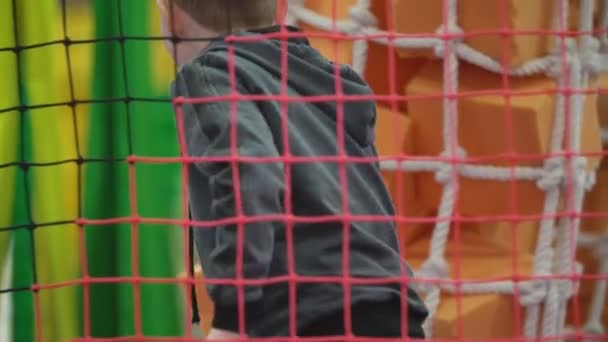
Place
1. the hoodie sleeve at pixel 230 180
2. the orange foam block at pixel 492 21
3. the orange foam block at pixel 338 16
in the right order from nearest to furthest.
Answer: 1. the hoodie sleeve at pixel 230 180
2. the orange foam block at pixel 492 21
3. the orange foam block at pixel 338 16

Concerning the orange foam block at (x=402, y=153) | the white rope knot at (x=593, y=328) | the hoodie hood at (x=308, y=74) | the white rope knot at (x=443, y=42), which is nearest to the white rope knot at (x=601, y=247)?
the white rope knot at (x=593, y=328)

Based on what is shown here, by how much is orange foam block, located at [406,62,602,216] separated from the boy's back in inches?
8.8

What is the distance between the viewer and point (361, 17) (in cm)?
109

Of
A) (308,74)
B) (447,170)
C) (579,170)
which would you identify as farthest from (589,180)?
(308,74)

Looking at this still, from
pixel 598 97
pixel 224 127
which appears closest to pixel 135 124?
pixel 224 127

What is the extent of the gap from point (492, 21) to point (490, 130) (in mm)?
121

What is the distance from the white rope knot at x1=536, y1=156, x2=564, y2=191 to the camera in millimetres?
1051

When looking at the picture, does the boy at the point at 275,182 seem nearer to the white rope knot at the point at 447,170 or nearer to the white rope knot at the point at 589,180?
the white rope knot at the point at 447,170

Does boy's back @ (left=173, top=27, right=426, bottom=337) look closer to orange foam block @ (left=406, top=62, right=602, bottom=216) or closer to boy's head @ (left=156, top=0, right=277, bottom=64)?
boy's head @ (left=156, top=0, right=277, bottom=64)

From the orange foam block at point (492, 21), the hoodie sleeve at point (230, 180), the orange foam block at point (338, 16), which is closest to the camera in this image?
the hoodie sleeve at point (230, 180)

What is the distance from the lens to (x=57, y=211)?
1045 millimetres

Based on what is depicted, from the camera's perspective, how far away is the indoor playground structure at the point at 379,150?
102cm

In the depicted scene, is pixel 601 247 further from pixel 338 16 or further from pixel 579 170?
pixel 338 16

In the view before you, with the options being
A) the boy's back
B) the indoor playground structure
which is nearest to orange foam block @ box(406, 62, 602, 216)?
the indoor playground structure
